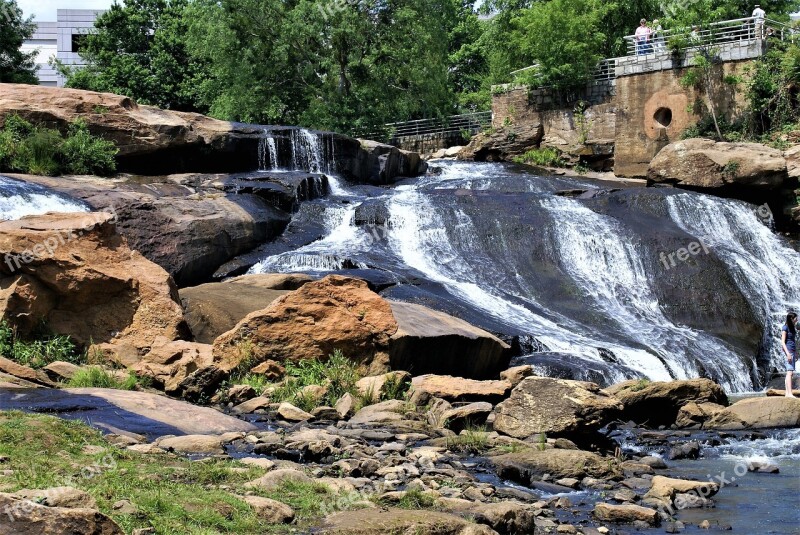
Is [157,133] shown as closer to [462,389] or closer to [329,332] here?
[329,332]

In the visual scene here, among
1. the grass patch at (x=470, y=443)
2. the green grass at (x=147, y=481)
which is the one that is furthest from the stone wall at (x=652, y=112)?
the green grass at (x=147, y=481)

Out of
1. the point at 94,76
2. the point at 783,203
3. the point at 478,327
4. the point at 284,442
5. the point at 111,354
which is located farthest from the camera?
the point at 94,76

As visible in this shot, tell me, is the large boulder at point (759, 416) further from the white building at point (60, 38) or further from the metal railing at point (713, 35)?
the white building at point (60, 38)

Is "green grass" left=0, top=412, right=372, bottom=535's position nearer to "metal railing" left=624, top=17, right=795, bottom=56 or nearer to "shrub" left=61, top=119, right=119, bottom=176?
"shrub" left=61, top=119, right=119, bottom=176

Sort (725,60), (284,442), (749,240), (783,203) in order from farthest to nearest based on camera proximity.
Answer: (725,60) → (783,203) → (749,240) → (284,442)

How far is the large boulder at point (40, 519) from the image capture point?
15.7 ft

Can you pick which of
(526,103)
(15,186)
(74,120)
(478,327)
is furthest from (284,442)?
(526,103)

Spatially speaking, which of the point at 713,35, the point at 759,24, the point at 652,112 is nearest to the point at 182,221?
the point at 652,112

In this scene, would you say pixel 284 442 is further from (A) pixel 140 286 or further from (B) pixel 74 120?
(B) pixel 74 120

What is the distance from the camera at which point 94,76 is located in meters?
36.7

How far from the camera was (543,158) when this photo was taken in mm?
31406

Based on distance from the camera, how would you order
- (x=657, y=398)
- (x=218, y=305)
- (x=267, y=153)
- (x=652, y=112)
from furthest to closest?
(x=652, y=112) < (x=267, y=153) < (x=218, y=305) < (x=657, y=398)

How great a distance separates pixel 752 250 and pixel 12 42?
24.0 metres

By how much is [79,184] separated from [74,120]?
3579mm
